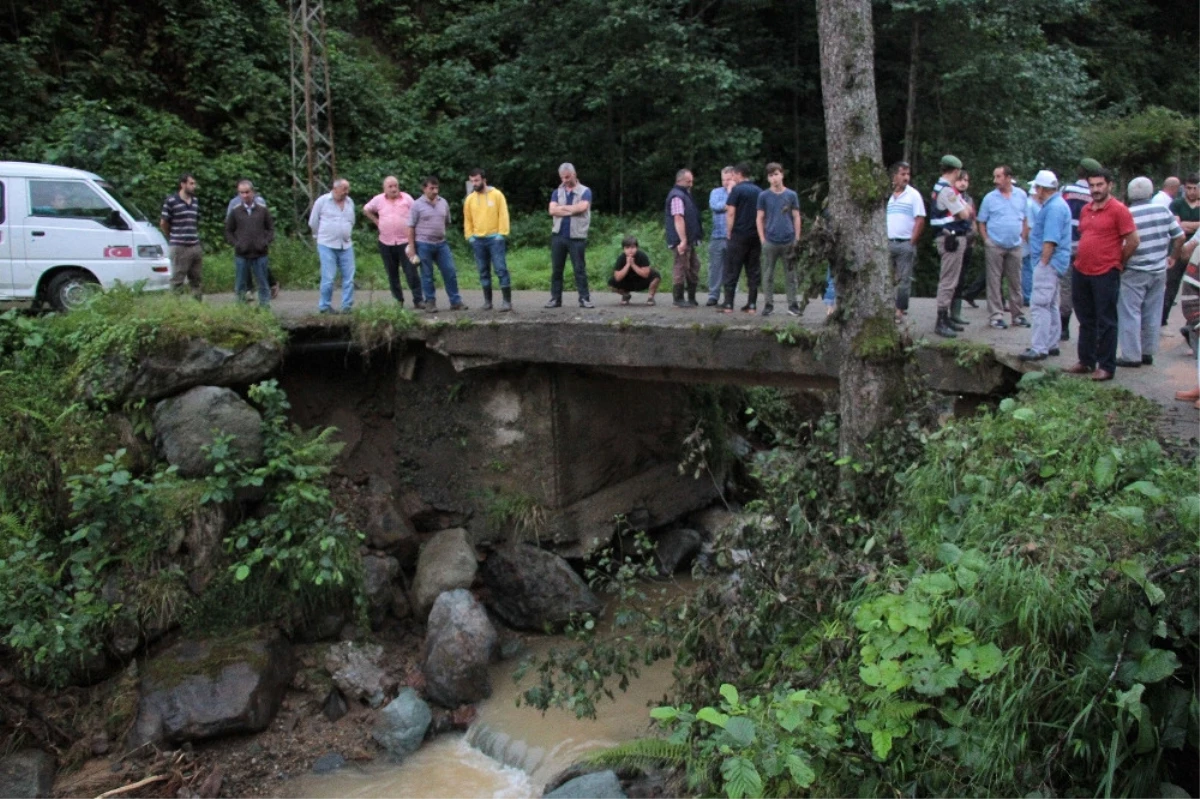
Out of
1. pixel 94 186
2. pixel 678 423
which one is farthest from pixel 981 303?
pixel 94 186

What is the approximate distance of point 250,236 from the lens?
11.9 m

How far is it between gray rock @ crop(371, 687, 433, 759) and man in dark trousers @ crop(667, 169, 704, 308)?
17.3ft

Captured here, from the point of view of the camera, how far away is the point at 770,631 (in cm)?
639

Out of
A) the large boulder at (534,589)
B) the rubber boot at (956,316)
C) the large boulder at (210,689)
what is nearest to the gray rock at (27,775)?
the large boulder at (210,689)

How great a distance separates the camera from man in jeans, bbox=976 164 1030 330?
33.2ft

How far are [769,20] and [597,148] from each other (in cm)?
429

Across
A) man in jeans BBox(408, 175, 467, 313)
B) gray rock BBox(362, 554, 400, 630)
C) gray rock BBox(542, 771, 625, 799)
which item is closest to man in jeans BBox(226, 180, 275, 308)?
Result: man in jeans BBox(408, 175, 467, 313)

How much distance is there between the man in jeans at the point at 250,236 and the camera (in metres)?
11.9

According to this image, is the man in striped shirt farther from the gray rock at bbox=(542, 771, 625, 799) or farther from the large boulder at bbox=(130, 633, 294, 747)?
the large boulder at bbox=(130, 633, 294, 747)

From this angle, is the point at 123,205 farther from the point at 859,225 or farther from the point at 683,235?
the point at 859,225

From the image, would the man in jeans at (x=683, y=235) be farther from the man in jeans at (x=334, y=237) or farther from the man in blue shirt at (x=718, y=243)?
the man in jeans at (x=334, y=237)

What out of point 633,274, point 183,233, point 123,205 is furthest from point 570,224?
point 123,205

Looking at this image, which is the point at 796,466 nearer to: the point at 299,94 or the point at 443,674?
the point at 443,674

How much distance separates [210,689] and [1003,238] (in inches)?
328
